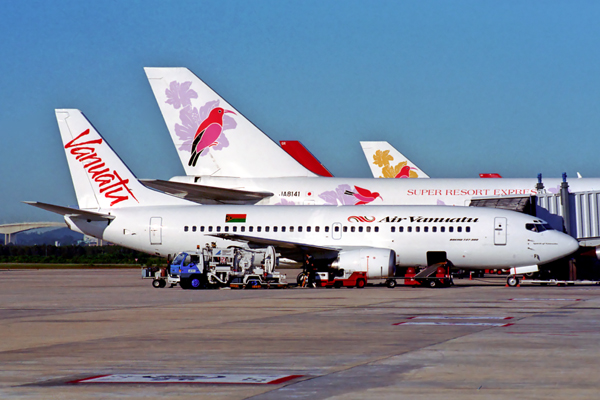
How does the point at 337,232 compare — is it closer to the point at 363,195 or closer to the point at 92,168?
the point at 363,195

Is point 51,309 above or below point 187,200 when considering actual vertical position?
below

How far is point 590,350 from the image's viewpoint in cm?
1345

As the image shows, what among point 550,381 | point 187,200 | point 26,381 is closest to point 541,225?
point 187,200

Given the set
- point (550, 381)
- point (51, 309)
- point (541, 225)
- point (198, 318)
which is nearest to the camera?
point (550, 381)

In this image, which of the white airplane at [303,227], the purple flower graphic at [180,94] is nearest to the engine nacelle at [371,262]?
the white airplane at [303,227]

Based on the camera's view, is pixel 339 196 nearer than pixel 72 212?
No

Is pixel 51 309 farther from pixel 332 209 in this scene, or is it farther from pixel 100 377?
pixel 332 209

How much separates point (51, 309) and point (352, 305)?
881 centimetres

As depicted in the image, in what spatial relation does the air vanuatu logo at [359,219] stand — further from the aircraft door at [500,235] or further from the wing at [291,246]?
the aircraft door at [500,235]

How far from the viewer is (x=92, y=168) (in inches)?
1563

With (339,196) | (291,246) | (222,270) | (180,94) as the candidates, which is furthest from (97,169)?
(339,196)

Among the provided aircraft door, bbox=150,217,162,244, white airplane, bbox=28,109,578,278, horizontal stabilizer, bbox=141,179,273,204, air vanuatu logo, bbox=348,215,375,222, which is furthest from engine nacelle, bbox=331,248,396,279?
horizontal stabilizer, bbox=141,179,273,204

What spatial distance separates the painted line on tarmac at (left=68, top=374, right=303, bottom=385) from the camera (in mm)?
10570

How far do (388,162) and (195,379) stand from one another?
161ft
